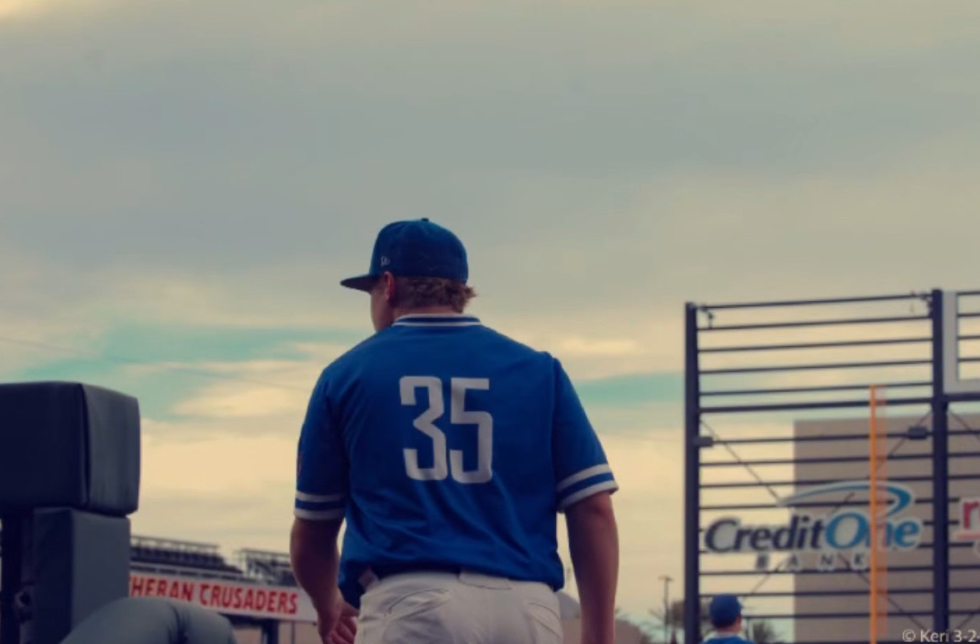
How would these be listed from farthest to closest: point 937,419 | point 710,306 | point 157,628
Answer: point 710,306, point 937,419, point 157,628

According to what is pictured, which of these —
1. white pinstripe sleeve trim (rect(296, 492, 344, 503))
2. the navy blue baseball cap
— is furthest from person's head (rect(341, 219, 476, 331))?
white pinstripe sleeve trim (rect(296, 492, 344, 503))

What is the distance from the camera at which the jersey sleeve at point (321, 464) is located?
4.15 metres

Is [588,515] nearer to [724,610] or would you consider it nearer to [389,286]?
[389,286]

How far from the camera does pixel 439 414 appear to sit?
4.09 meters

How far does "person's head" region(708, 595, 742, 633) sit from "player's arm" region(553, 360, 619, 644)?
5.49m

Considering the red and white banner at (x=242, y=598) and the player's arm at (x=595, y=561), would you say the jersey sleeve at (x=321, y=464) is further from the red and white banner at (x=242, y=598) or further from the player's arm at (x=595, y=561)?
the red and white banner at (x=242, y=598)

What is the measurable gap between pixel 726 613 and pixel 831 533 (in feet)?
44.4

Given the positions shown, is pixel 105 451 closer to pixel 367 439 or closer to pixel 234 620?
pixel 367 439

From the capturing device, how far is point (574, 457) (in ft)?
13.7

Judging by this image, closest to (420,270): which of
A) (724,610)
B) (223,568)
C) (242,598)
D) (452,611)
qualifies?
(452,611)

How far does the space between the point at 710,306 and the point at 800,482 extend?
2.48m

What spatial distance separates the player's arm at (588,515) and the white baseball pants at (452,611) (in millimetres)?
129

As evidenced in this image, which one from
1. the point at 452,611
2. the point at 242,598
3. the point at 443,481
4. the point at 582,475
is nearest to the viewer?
the point at 452,611

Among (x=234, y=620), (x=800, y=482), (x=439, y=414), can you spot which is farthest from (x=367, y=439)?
(x=234, y=620)
